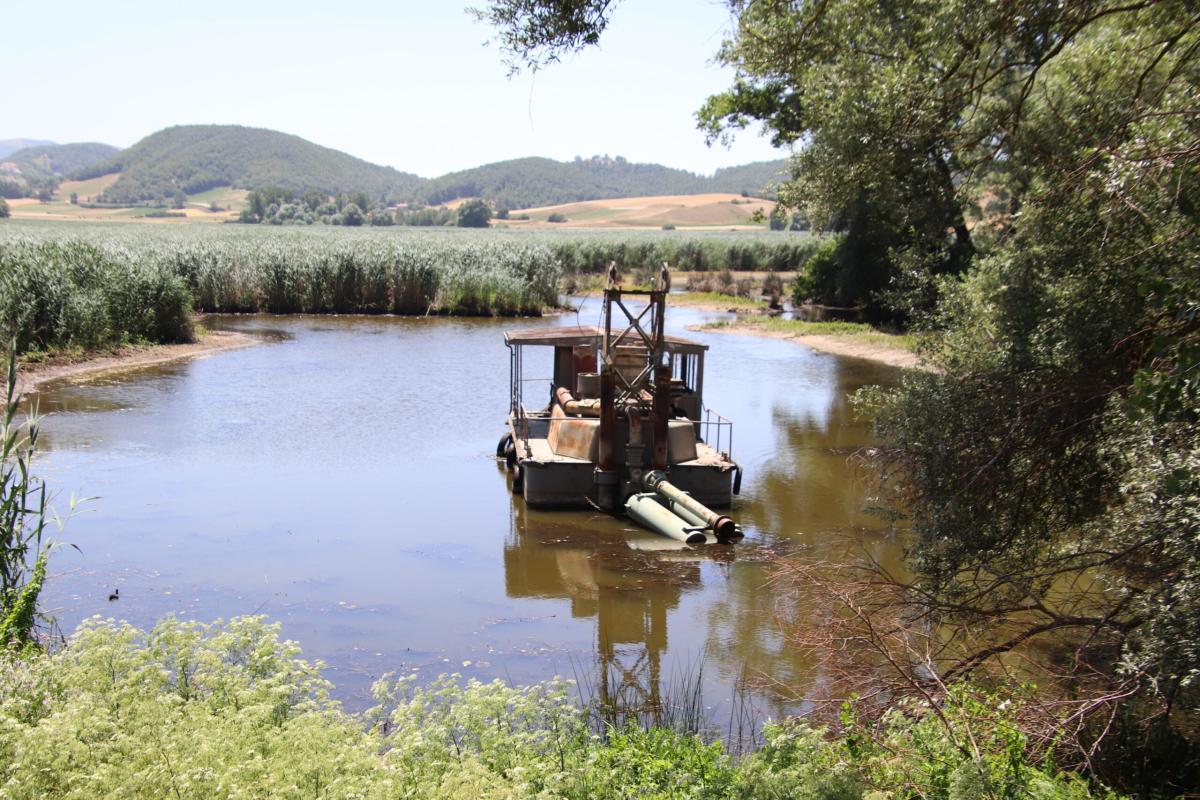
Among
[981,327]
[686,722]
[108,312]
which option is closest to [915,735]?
[686,722]

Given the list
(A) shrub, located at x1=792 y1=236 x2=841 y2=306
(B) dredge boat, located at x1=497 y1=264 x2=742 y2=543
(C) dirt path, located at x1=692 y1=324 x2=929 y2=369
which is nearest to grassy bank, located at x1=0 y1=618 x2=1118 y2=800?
(B) dredge boat, located at x1=497 y1=264 x2=742 y2=543

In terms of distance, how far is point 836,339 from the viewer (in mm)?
34438

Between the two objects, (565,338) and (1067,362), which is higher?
(1067,362)

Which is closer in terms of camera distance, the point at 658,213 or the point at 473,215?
the point at 658,213

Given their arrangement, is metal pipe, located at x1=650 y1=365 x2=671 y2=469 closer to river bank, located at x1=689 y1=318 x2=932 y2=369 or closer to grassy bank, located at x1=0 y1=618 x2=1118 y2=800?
grassy bank, located at x1=0 y1=618 x2=1118 y2=800

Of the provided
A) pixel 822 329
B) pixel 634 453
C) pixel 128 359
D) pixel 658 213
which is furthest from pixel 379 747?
pixel 658 213

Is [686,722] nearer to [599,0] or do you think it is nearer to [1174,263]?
[1174,263]

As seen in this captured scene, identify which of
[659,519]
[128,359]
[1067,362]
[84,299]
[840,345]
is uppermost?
[1067,362]

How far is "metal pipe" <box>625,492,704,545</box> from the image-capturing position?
13518mm

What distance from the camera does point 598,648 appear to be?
35.1ft

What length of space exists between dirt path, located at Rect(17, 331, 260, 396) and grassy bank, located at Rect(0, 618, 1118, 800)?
17344mm

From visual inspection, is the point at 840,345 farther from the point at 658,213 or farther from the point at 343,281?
the point at 658,213

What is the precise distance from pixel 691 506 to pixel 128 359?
1920cm

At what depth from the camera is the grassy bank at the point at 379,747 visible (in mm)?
5316
